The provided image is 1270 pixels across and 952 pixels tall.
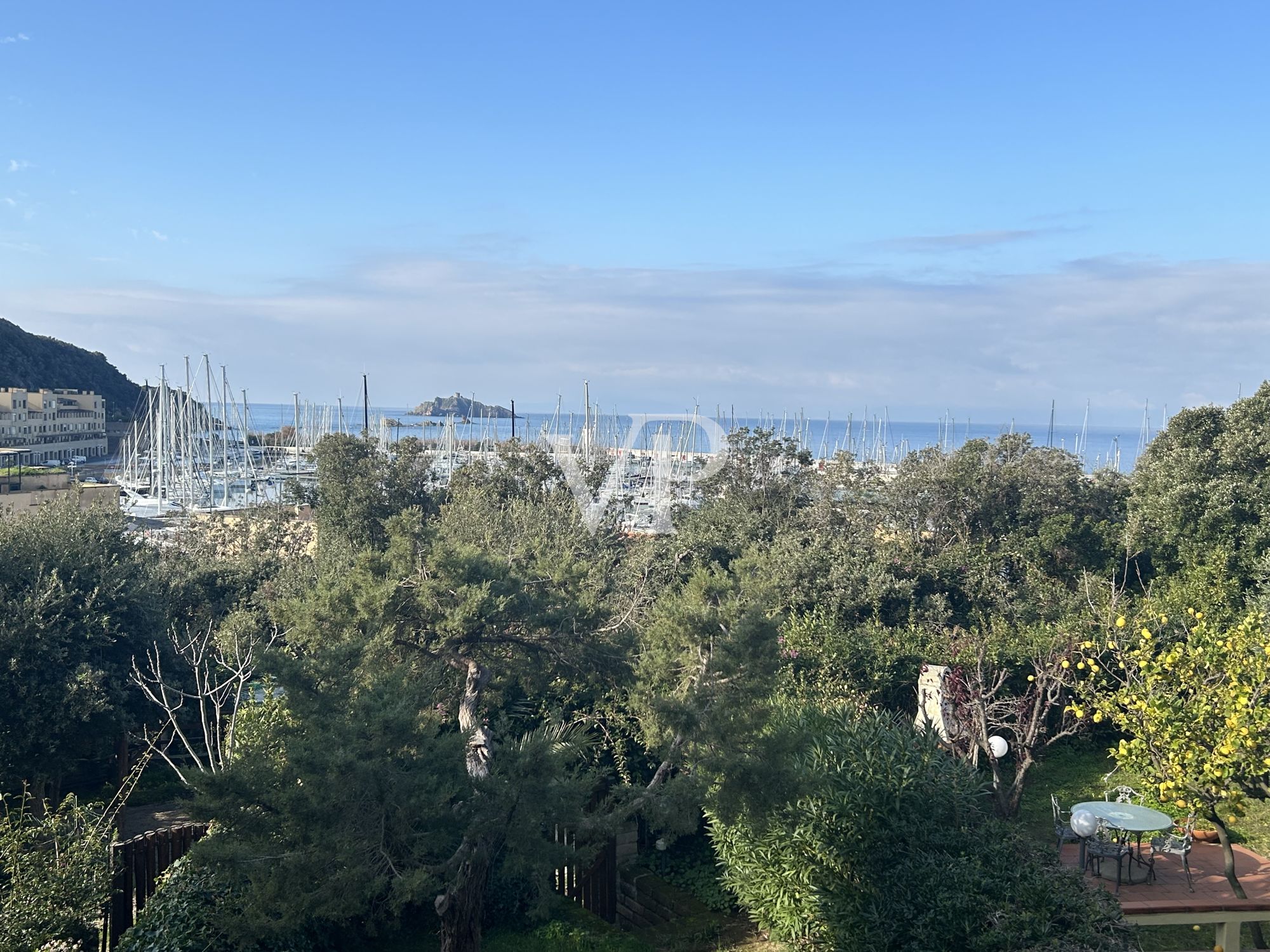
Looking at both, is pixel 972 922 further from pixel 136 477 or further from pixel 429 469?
pixel 136 477

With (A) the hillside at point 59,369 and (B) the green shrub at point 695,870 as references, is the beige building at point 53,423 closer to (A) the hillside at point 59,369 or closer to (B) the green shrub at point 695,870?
(A) the hillside at point 59,369

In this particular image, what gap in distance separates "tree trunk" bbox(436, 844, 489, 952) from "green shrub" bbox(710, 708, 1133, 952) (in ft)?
6.07

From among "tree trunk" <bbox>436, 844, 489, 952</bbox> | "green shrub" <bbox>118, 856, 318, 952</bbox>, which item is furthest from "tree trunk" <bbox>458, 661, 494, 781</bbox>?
"green shrub" <bbox>118, 856, 318, 952</bbox>

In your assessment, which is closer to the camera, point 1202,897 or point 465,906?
point 465,906

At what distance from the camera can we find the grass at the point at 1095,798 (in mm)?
8383

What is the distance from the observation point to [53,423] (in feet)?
191

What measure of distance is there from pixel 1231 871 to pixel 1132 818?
2.81 ft

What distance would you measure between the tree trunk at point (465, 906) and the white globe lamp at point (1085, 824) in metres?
5.55

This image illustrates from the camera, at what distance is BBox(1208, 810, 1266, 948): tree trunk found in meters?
7.55

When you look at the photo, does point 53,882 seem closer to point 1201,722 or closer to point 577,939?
point 577,939

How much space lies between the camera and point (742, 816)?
6938 millimetres
